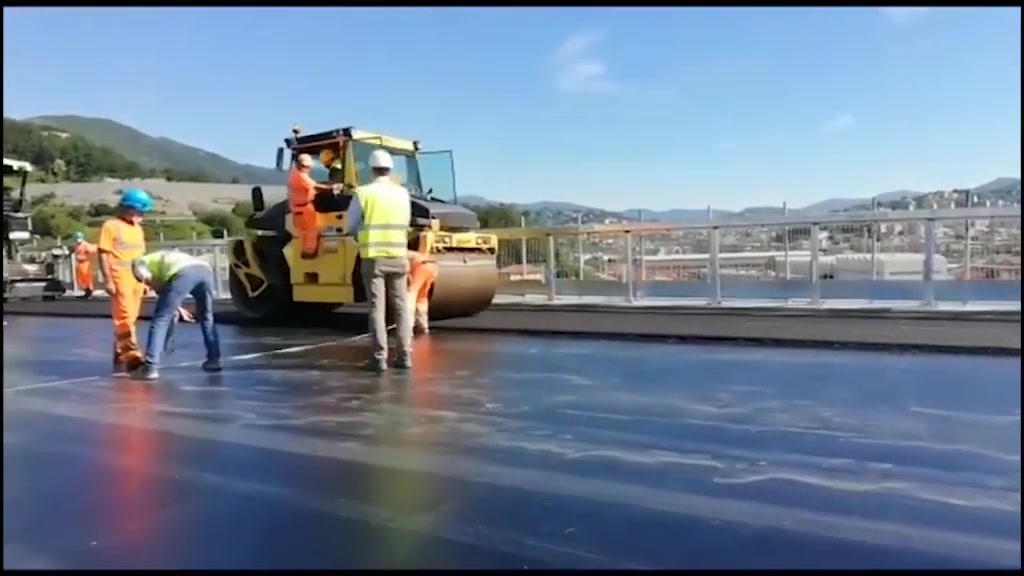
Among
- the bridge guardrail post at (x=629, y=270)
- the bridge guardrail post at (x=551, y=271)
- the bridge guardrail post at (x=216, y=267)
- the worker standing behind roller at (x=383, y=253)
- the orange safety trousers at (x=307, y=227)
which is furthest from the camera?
the bridge guardrail post at (x=216, y=267)

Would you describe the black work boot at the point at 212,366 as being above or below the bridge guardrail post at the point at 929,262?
below

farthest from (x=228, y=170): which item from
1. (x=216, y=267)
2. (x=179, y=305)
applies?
(x=179, y=305)

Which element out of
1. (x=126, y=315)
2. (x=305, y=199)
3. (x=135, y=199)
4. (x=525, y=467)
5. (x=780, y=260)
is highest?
(x=305, y=199)

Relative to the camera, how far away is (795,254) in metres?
11.8

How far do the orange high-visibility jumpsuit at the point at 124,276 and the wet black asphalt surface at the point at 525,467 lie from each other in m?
0.32

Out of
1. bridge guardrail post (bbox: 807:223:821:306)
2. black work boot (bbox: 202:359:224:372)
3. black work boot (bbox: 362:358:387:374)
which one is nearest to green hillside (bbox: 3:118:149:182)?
black work boot (bbox: 202:359:224:372)

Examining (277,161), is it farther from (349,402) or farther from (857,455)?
(857,455)

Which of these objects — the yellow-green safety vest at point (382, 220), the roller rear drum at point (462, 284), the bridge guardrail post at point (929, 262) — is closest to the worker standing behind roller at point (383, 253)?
the yellow-green safety vest at point (382, 220)

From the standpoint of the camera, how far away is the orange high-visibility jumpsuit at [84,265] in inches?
715

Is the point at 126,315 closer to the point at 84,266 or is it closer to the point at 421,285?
the point at 421,285

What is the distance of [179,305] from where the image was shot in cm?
671

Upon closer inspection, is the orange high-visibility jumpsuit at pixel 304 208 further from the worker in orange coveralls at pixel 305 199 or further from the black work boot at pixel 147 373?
the black work boot at pixel 147 373

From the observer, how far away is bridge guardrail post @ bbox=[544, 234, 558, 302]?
43.9ft

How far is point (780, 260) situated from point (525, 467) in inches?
353
